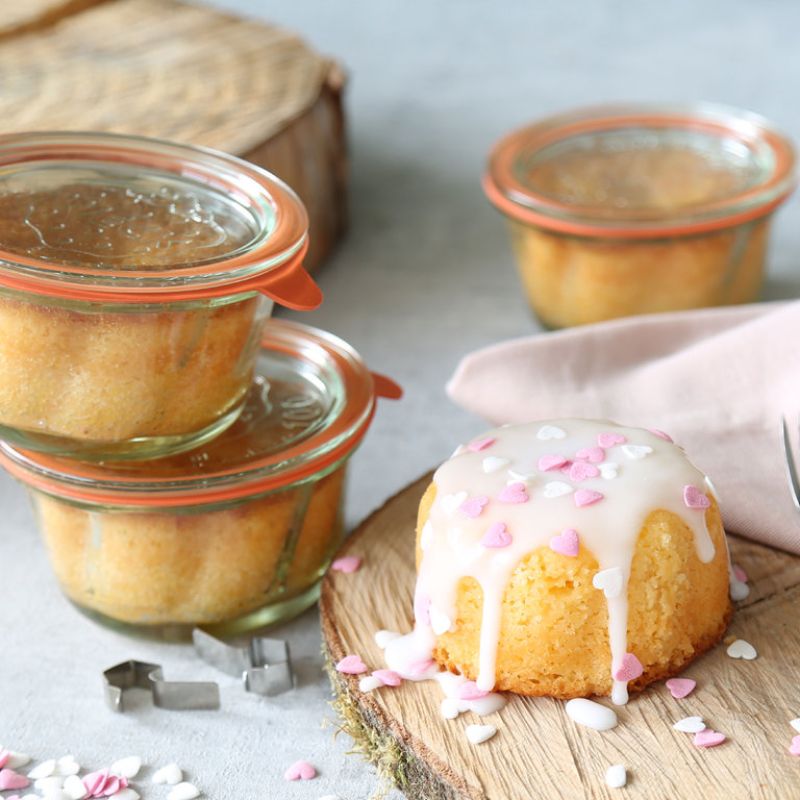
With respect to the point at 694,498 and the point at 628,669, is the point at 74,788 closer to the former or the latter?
the point at 628,669

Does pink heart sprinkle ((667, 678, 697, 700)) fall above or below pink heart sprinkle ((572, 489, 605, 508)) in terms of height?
below

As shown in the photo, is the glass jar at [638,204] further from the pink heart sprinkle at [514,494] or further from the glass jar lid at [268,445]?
the pink heart sprinkle at [514,494]

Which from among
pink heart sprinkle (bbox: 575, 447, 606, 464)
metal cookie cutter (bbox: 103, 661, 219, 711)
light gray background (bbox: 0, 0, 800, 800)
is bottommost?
light gray background (bbox: 0, 0, 800, 800)

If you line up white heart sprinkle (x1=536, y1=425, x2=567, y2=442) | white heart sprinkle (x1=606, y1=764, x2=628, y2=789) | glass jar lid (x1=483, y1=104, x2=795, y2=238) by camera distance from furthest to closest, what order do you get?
glass jar lid (x1=483, y1=104, x2=795, y2=238), white heart sprinkle (x1=536, y1=425, x2=567, y2=442), white heart sprinkle (x1=606, y1=764, x2=628, y2=789)

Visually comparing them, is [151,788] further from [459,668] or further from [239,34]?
[239,34]

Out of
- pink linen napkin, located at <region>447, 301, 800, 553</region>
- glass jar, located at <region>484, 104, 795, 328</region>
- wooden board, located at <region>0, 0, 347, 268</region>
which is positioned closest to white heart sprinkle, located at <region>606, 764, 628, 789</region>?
pink linen napkin, located at <region>447, 301, 800, 553</region>

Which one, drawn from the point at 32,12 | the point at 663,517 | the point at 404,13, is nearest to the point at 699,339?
the point at 663,517

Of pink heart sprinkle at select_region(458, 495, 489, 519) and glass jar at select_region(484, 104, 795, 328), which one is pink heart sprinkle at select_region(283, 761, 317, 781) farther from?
glass jar at select_region(484, 104, 795, 328)
